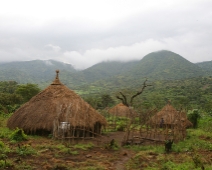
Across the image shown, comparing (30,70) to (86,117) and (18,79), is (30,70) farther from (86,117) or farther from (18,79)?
(86,117)

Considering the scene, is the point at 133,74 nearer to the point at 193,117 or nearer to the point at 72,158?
the point at 193,117

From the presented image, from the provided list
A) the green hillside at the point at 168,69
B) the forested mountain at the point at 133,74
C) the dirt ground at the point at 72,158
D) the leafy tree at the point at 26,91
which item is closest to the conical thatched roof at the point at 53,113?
the dirt ground at the point at 72,158

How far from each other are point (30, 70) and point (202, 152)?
148433mm

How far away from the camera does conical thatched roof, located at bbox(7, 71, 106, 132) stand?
1292 centimetres

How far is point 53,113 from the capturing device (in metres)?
13.4

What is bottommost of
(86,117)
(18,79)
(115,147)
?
(115,147)

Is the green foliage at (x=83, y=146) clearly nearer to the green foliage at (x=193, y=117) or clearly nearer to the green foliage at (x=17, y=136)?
the green foliage at (x=17, y=136)

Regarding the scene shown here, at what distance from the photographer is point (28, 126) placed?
43.0 feet

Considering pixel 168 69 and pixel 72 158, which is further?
pixel 168 69

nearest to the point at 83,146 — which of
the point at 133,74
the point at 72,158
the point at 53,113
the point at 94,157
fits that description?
the point at 94,157

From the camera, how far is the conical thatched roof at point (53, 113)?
12922mm

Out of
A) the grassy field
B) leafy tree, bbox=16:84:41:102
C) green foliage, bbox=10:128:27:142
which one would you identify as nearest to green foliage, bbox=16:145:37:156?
the grassy field

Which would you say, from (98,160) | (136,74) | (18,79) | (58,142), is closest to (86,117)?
(58,142)

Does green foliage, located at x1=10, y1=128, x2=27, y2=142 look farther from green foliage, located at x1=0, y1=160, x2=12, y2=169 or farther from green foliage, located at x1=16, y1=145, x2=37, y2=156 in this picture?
green foliage, located at x1=0, y1=160, x2=12, y2=169
